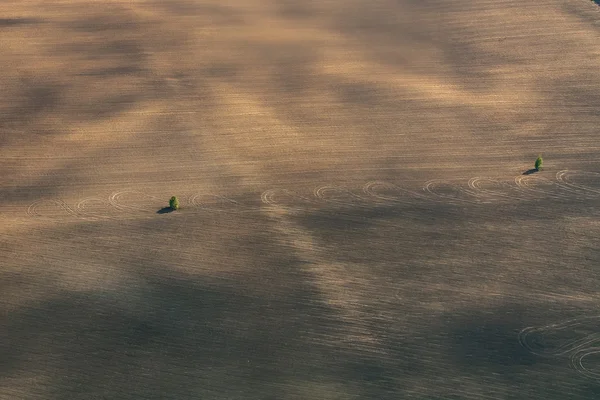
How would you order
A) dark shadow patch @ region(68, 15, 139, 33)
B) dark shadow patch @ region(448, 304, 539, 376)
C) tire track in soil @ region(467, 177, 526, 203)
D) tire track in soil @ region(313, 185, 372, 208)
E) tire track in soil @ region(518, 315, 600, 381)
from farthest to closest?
dark shadow patch @ region(68, 15, 139, 33), tire track in soil @ region(467, 177, 526, 203), tire track in soil @ region(313, 185, 372, 208), tire track in soil @ region(518, 315, 600, 381), dark shadow patch @ region(448, 304, 539, 376)

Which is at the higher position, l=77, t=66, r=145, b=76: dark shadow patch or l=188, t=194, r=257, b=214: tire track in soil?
l=77, t=66, r=145, b=76: dark shadow patch

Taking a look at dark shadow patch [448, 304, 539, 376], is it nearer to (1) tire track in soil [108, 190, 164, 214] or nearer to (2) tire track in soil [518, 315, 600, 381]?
(2) tire track in soil [518, 315, 600, 381]

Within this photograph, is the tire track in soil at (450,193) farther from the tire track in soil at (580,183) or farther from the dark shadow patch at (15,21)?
the dark shadow patch at (15,21)

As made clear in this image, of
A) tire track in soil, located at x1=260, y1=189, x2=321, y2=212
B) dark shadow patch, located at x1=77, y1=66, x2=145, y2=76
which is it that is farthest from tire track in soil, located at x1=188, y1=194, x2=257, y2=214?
dark shadow patch, located at x1=77, y1=66, x2=145, y2=76

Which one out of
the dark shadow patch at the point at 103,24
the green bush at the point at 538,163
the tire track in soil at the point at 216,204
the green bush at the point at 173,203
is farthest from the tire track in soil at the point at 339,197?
the dark shadow patch at the point at 103,24

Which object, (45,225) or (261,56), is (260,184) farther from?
(261,56)

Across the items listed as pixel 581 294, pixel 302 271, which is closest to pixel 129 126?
pixel 302 271

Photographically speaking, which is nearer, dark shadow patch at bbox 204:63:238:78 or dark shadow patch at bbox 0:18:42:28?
dark shadow patch at bbox 204:63:238:78

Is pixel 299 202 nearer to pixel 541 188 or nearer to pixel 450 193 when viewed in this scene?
pixel 450 193

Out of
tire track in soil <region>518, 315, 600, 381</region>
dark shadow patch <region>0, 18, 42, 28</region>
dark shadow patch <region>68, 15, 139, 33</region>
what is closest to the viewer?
tire track in soil <region>518, 315, 600, 381</region>

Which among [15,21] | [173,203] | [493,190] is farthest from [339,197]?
Result: [15,21]
